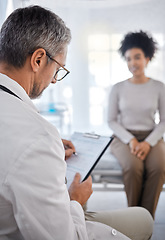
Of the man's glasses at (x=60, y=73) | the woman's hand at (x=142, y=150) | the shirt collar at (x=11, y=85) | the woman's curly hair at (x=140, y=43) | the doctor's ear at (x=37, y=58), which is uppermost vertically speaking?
the woman's curly hair at (x=140, y=43)

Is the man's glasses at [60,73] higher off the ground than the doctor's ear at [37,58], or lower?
lower

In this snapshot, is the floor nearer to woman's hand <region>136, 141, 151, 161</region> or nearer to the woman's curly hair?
woman's hand <region>136, 141, 151, 161</region>

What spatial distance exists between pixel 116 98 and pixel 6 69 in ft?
4.19

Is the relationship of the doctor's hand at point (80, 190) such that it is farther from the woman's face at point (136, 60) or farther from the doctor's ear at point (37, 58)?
the woman's face at point (136, 60)

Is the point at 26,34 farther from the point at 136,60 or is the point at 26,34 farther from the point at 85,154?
the point at 136,60

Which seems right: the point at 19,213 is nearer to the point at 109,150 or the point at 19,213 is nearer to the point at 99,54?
the point at 109,150

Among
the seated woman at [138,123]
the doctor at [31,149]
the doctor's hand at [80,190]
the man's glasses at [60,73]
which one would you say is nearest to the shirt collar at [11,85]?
the doctor at [31,149]

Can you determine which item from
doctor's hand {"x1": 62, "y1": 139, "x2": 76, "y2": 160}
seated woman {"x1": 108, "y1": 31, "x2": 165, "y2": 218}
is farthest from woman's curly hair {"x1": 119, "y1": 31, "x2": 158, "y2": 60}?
doctor's hand {"x1": 62, "y1": 139, "x2": 76, "y2": 160}

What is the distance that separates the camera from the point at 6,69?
2.41ft

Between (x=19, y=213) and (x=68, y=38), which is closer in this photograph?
(x=19, y=213)

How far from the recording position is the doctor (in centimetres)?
52

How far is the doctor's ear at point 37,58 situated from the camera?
72 centimetres

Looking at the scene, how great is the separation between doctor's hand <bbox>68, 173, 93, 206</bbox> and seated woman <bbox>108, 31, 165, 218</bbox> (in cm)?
75

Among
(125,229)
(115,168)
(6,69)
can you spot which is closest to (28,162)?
(6,69)
